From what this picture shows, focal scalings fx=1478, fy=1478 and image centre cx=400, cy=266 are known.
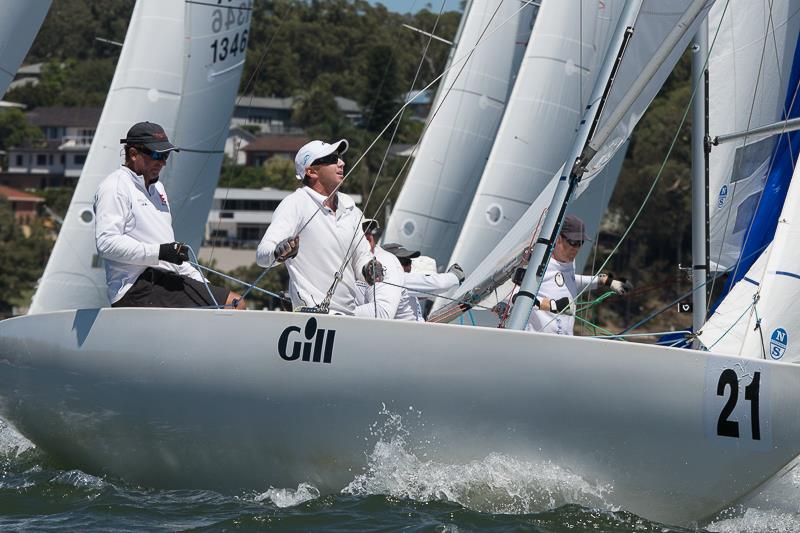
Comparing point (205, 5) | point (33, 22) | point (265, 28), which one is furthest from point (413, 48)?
point (33, 22)

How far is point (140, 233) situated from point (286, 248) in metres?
0.84

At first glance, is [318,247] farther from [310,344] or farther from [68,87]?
[68,87]

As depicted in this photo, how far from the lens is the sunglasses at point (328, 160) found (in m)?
6.60

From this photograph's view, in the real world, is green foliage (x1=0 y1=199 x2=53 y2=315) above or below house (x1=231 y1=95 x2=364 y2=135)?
below

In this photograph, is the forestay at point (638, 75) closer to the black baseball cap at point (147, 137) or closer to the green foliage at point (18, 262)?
the black baseball cap at point (147, 137)

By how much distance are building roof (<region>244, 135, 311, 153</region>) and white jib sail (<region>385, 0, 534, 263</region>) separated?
47.0 meters

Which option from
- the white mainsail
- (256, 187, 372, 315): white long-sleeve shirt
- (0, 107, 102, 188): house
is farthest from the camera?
(0, 107, 102, 188): house

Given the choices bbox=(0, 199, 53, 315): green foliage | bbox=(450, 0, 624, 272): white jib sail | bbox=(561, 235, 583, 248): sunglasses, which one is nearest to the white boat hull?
bbox=(561, 235, 583, 248): sunglasses

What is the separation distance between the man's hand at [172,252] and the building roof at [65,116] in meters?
60.7

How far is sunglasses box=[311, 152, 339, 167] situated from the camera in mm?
6598

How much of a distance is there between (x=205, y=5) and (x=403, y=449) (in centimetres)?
925

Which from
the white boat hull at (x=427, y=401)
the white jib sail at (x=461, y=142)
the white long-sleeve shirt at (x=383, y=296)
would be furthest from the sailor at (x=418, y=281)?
the white jib sail at (x=461, y=142)

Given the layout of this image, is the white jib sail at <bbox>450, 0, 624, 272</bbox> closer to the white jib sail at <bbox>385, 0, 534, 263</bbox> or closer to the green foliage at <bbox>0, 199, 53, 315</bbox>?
the white jib sail at <bbox>385, 0, 534, 263</bbox>

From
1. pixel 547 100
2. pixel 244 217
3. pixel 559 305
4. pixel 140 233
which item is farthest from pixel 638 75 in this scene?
pixel 244 217
